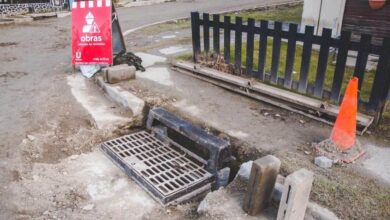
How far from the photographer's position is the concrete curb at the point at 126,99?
4.89 m

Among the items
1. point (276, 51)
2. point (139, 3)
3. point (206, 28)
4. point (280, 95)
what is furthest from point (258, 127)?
point (139, 3)

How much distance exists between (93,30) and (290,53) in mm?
3460

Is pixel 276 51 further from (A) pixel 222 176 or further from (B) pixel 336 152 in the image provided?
(A) pixel 222 176

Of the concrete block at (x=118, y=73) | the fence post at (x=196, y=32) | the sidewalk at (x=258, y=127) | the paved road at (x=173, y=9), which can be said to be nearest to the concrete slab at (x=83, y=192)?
the sidewalk at (x=258, y=127)

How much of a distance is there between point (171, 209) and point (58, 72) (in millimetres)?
4490

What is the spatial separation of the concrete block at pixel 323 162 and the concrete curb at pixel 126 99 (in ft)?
8.32

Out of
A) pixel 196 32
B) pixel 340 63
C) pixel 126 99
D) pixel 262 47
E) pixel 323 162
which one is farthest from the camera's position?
pixel 196 32

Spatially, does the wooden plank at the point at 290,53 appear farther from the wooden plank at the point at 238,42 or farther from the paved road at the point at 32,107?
the paved road at the point at 32,107

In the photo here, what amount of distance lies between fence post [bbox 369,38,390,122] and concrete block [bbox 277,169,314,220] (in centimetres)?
219

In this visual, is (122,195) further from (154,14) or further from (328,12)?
(154,14)

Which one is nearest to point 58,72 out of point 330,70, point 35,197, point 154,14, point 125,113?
point 125,113

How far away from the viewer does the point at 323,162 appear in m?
3.35

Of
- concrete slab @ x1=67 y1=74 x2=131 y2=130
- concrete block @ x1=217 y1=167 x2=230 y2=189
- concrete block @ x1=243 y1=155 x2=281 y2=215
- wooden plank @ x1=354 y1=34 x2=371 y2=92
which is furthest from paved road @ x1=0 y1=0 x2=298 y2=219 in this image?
wooden plank @ x1=354 y1=34 x2=371 y2=92

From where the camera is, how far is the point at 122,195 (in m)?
3.48
